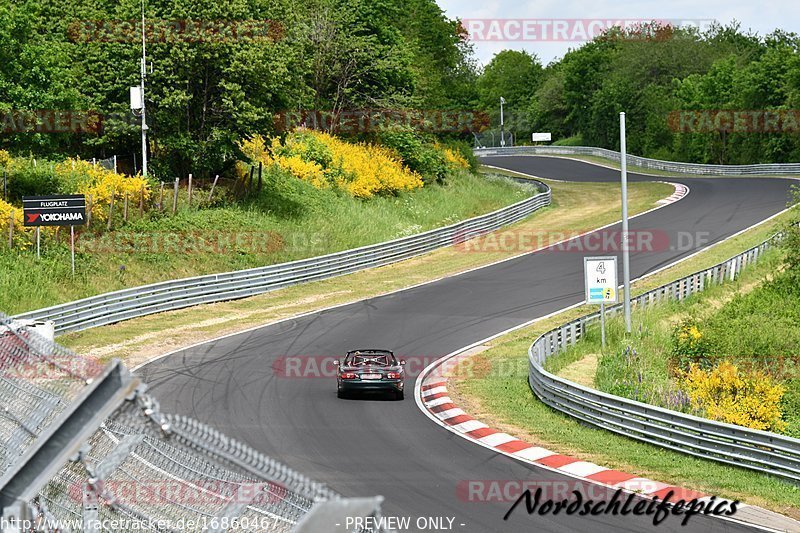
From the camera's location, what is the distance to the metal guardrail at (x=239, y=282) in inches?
1209

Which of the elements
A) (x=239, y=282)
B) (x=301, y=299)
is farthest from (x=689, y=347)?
(x=239, y=282)

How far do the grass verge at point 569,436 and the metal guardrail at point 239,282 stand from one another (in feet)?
Answer: 35.0

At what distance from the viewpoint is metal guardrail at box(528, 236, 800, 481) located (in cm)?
1711

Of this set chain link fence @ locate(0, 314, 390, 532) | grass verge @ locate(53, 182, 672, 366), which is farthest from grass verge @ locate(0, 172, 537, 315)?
chain link fence @ locate(0, 314, 390, 532)

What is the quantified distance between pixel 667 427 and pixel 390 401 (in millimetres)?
6926

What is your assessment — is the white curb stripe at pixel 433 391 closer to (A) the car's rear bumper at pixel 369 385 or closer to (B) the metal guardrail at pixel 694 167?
(A) the car's rear bumper at pixel 369 385

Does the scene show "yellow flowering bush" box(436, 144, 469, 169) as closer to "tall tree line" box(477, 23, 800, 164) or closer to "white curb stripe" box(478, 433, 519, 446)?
"tall tree line" box(477, 23, 800, 164)

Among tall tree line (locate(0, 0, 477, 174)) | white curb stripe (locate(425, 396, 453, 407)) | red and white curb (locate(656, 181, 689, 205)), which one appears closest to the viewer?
white curb stripe (locate(425, 396, 453, 407))

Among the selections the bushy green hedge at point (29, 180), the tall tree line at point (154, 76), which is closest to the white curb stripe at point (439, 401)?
the bushy green hedge at point (29, 180)

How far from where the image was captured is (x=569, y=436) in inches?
803

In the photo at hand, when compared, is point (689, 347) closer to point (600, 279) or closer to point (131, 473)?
point (600, 279)

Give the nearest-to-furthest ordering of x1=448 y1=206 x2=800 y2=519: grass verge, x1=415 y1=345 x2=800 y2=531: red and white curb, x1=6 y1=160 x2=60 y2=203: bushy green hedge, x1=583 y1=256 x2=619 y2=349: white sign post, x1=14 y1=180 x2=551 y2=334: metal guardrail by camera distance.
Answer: x1=415 y1=345 x2=800 y2=531: red and white curb, x1=448 y1=206 x2=800 y2=519: grass verge, x1=583 y1=256 x2=619 y2=349: white sign post, x1=14 y1=180 x2=551 y2=334: metal guardrail, x1=6 y1=160 x2=60 y2=203: bushy green hedge

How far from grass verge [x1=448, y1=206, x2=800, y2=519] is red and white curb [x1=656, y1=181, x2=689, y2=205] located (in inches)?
1098

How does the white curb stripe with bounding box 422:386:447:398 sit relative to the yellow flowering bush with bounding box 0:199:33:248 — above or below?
below
